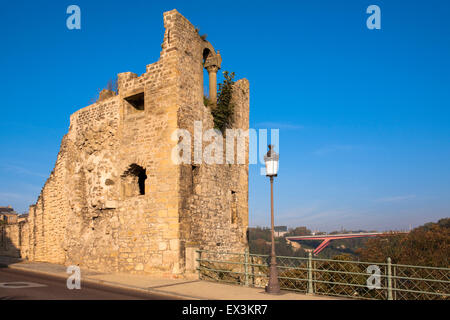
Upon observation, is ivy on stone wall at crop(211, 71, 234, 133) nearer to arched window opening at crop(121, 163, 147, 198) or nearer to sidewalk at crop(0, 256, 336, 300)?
arched window opening at crop(121, 163, 147, 198)

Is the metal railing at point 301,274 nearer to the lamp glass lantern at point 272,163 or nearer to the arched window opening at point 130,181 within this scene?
the lamp glass lantern at point 272,163

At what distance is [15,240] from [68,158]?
9495 millimetres

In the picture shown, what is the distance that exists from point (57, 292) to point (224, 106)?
9.04 m

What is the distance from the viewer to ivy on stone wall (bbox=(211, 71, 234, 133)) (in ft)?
50.0

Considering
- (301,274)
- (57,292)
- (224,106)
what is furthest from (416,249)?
(57,292)

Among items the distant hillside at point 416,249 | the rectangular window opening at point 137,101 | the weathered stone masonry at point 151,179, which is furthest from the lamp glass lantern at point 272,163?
the distant hillside at point 416,249

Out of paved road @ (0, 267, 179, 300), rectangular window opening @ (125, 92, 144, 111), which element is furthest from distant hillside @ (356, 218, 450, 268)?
paved road @ (0, 267, 179, 300)

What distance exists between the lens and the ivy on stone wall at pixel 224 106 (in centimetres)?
1523

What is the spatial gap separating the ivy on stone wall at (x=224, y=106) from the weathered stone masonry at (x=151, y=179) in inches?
16.1

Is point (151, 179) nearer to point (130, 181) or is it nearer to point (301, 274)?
point (130, 181)

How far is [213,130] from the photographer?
592 inches

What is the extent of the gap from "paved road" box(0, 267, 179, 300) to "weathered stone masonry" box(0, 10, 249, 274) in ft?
8.23

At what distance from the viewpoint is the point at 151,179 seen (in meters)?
13.1
